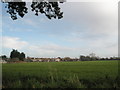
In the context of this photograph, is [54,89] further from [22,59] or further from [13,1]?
[22,59]

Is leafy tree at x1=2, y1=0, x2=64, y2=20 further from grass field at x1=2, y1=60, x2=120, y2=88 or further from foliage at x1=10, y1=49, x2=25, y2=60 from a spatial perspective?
foliage at x1=10, y1=49, x2=25, y2=60

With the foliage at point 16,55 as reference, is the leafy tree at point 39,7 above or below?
above

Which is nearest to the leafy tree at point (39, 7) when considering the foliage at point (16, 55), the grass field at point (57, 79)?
the grass field at point (57, 79)

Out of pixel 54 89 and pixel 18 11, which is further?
pixel 18 11

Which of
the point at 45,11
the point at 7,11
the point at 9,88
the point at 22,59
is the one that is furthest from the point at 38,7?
the point at 22,59

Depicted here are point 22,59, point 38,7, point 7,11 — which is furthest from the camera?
point 22,59

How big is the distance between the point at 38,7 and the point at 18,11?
1.31 metres

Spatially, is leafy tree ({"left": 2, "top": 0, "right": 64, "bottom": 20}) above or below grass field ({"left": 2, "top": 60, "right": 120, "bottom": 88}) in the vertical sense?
above

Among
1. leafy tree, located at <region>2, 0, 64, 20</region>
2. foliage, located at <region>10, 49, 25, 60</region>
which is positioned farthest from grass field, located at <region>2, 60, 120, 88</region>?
foliage, located at <region>10, 49, 25, 60</region>

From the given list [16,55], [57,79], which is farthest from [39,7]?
[16,55]

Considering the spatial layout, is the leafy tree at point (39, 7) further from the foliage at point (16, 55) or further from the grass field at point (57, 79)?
the foliage at point (16, 55)

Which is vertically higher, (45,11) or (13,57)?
(45,11)

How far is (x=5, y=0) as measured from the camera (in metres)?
8.21

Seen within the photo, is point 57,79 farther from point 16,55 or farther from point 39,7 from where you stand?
point 16,55
